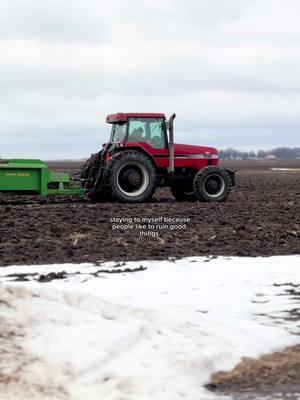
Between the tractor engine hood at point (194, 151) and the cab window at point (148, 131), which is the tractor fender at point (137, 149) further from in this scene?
the tractor engine hood at point (194, 151)

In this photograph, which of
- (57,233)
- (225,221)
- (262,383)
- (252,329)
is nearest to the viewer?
(262,383)

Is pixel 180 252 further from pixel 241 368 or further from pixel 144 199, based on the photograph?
pixel 144 199

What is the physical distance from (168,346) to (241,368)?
69 centimetres

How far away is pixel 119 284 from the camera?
8.79 meters

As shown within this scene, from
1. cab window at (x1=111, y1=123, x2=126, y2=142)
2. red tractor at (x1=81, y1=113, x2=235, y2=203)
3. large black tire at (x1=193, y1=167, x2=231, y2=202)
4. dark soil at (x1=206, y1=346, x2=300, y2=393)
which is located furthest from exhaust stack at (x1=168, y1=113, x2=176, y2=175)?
dark soil at (x1=206, y1=346, x2=300, y2=393)

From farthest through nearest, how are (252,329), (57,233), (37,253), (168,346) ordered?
1. (57,233)
2. (37,253)
3. (252,329)
4. (168,346)

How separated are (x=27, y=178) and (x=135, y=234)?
559 cm

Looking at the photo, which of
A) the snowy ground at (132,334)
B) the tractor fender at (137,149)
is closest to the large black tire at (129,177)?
the tractor fender at (137,149)

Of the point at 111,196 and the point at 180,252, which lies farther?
the point at 111,196

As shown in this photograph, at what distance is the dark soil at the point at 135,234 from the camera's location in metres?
11.3

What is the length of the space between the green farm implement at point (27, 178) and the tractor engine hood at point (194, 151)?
11.6 feet

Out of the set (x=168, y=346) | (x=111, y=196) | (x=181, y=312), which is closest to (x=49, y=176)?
(x=111, y=196)

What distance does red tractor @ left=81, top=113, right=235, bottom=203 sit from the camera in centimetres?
1852

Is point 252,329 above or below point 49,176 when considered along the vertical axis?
below
